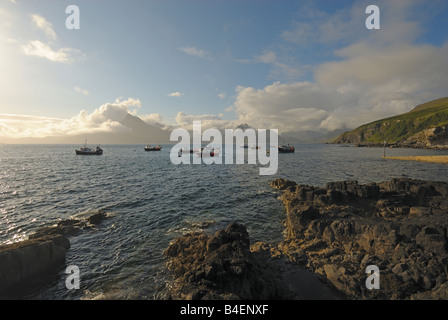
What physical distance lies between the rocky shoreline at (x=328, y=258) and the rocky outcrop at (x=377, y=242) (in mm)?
43

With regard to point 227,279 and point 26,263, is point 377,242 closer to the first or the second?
point 227,279

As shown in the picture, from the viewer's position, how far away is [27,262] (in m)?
11.8

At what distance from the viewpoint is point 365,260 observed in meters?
Result: 12.2

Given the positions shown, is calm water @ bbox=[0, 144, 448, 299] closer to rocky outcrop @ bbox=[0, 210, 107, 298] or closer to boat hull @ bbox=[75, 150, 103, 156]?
rocky outcrop @ bbox=[0, 210, 107, 298]

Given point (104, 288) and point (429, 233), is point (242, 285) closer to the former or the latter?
point (104, 288)

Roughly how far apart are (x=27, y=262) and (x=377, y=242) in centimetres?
2300

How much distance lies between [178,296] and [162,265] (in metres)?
5.64

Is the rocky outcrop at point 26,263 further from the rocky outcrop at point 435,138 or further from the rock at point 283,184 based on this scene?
the rocky outcrop at point 435,138

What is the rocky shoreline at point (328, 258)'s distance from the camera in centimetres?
952

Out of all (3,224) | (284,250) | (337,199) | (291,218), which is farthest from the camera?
(337,199)

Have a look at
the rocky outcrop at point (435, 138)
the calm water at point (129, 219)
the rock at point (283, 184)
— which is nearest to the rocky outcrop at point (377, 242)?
the calm water at point (129, 219)

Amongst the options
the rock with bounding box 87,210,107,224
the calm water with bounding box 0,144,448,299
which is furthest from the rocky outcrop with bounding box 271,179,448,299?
the rock with bounding box 87,210,107,224

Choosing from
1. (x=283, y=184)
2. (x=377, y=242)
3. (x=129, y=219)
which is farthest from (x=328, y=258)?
(x=283, y=184)
